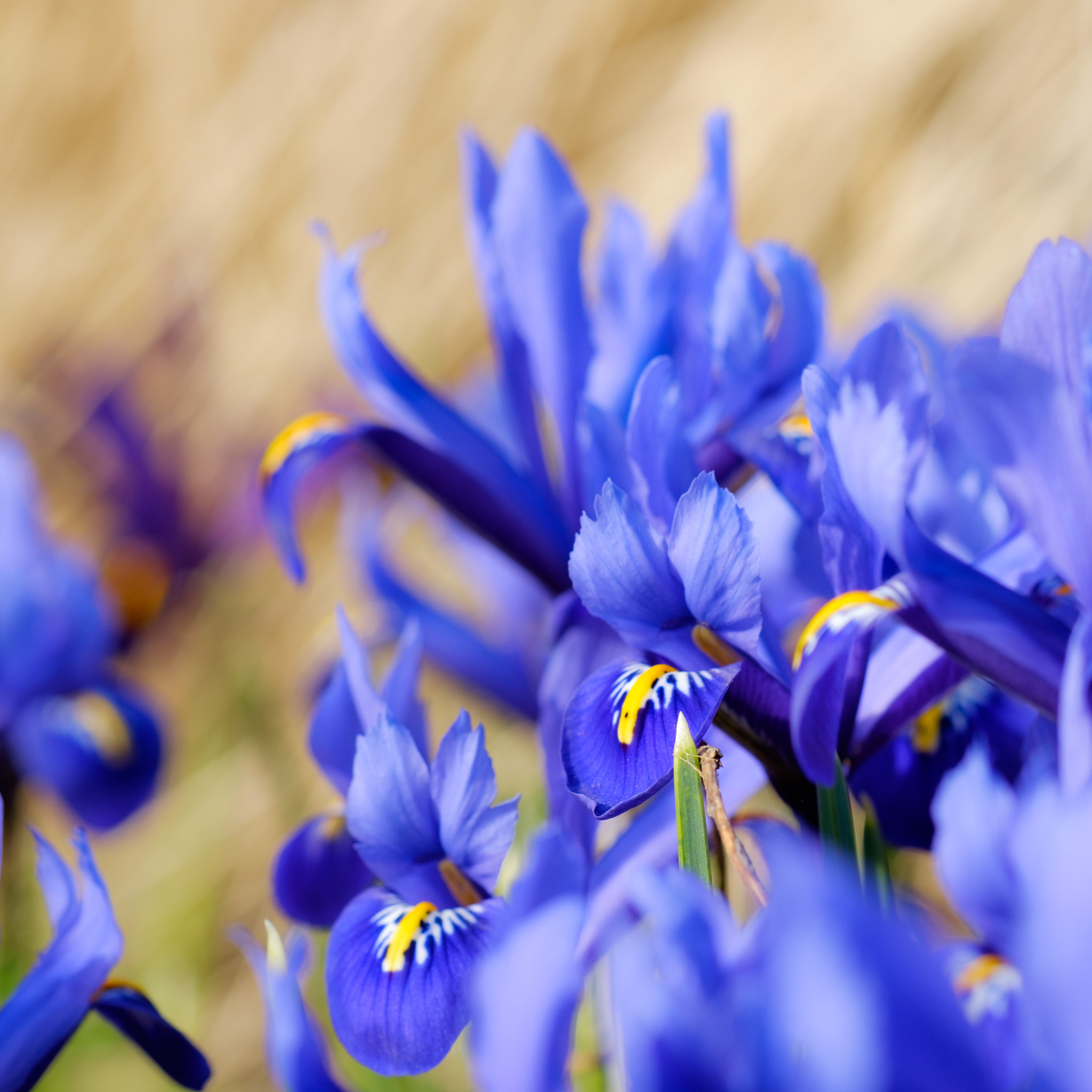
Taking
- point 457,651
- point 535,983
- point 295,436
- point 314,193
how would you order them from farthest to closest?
1. point 314,193
2. point 457,651
3. point 295,436
4. point 535,983

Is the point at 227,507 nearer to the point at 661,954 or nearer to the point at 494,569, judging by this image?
the point at 494,569

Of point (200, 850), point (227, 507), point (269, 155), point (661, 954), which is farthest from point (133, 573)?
point (661, 954)

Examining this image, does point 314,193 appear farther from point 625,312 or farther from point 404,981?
point 404,981

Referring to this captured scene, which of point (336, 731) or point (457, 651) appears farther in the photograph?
point (457, 651)

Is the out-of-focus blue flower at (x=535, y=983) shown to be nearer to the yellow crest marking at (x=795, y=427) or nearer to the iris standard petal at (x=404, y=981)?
the iris standard petal at (x=404, y=981)

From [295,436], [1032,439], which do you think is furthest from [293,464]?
[1032,439]

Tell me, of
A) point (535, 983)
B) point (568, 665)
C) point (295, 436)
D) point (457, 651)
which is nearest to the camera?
point (535, 983)

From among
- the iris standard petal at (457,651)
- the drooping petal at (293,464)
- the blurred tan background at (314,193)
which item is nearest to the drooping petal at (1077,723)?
the drooping petal at (293,464)
